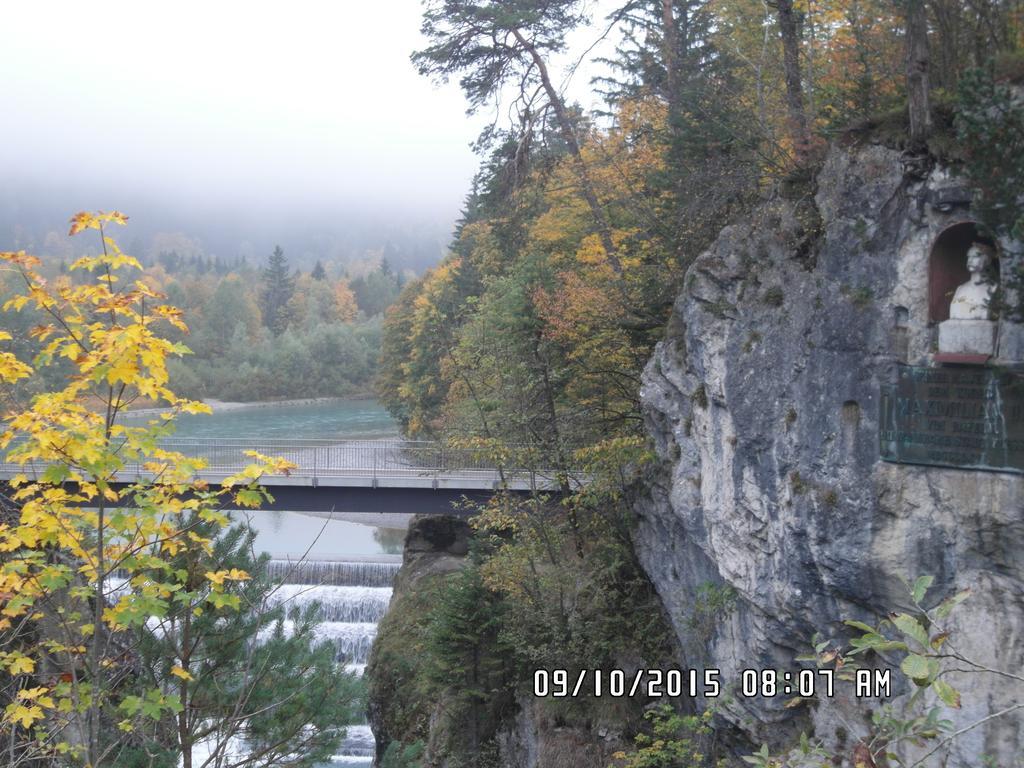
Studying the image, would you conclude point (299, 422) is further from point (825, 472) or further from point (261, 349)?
point (825, 472)

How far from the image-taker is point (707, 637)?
10.6m

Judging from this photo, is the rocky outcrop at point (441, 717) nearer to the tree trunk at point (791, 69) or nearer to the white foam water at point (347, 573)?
the white foam water at point (347, 573)

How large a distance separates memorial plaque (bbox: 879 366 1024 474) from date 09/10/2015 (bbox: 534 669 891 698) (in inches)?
79.0

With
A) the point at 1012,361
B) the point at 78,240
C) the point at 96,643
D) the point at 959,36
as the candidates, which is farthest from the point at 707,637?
the point at 78,240

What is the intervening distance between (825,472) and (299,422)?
4667cm

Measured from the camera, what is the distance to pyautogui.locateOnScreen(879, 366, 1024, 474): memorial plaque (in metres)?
7.04

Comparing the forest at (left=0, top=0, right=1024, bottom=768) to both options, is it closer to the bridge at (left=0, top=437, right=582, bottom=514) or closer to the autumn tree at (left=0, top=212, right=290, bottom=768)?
the autumn tree at (left=0, top=212, right=290, bottom=768)

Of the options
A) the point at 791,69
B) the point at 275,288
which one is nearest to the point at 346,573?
the point at 791,69

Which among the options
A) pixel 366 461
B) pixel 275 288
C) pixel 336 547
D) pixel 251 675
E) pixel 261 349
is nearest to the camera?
pixel 251 675

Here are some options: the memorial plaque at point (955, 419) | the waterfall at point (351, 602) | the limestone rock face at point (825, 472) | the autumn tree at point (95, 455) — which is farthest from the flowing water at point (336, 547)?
the memorial plaque at point (955, 419)

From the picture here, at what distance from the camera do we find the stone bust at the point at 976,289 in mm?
7219

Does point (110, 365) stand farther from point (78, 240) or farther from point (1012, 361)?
point (78, 240)

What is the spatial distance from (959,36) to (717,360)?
149 inches

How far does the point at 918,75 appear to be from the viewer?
7.75 meters
